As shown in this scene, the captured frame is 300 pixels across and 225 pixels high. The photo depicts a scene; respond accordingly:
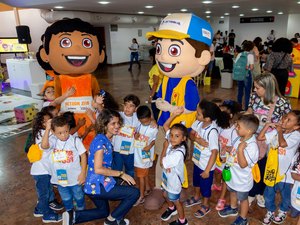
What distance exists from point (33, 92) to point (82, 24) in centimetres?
538

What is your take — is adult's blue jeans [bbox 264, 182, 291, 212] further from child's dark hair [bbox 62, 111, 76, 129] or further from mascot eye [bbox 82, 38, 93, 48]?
mascot eye [bbox 82, 38, 93, 48]

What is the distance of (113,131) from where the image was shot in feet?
7.30

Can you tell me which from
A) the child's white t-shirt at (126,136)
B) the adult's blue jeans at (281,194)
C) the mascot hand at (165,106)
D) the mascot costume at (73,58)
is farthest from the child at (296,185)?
the mascot costume at (73,58)

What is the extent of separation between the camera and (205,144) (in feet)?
7.88

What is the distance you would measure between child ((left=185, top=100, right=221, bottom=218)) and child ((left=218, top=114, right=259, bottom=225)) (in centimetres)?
17

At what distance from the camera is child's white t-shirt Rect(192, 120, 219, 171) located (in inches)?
92.6

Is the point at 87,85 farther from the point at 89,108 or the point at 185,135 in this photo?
the point at 185,135

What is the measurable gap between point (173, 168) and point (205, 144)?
382 millimetres

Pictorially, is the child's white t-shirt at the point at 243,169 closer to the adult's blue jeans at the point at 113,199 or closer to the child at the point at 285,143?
the child at the point at 285,143

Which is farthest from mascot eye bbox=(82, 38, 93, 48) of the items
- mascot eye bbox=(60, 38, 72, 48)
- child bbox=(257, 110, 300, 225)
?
child bbox=(257, 110, 300, 225)

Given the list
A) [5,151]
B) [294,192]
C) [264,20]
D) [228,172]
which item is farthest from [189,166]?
[264,20]

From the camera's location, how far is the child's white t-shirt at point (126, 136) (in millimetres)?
2693

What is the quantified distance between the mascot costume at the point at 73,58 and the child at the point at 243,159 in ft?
5.24

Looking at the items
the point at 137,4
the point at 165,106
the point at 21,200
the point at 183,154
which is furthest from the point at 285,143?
the point at 137,4
